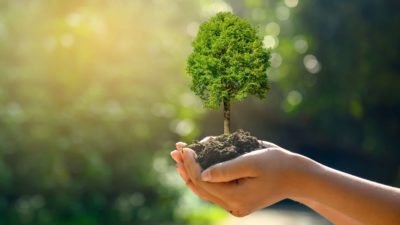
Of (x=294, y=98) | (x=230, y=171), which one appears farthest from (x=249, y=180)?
(x=294, y=98)

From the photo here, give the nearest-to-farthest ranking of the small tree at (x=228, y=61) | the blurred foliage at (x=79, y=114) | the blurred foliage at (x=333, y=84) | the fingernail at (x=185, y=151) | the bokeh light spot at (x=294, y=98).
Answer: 1. the fingernail at (x=185, y=151)
2. the small tree at (x=228, y=61)
3. the blurred foliage at (x=79, y=114)
4. the blurred foliage at (x=333, y=84)
5. the bokeh light spot at (x=294, y=98)

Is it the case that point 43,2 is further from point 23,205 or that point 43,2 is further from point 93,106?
point 23,205

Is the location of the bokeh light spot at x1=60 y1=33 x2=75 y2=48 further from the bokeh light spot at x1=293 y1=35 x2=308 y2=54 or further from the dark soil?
the dark soil

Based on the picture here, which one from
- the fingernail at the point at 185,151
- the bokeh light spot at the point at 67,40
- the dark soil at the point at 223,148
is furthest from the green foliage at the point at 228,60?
the bokeh light spot at the point at 67,40

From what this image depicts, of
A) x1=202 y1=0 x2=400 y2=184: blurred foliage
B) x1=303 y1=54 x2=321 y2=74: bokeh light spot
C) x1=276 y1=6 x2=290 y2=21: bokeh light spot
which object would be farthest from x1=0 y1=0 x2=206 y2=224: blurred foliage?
x1=276 y1=6 x2=290 y2=21: bokeh light spot

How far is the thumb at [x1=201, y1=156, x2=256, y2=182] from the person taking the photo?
1956mm

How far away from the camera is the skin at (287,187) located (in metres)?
1.98

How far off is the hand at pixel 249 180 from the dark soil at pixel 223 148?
0.31 feet

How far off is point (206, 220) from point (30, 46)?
3236 mm

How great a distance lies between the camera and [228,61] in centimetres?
250

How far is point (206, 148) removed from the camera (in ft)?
7.25

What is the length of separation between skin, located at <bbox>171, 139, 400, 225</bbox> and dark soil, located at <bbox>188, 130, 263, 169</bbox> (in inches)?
3.5

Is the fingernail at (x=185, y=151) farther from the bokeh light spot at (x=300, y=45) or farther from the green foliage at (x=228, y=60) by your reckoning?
the bokeh light spot at (x=300, y=45)

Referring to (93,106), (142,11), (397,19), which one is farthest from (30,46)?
(397,19)
